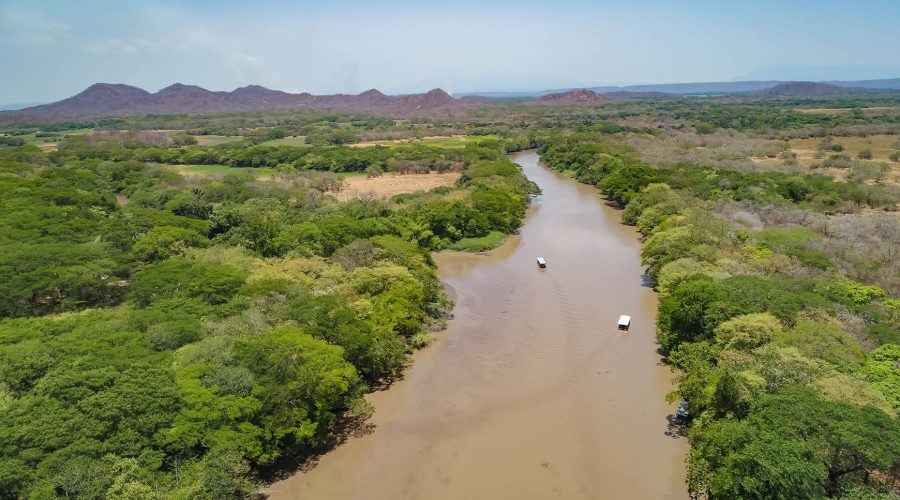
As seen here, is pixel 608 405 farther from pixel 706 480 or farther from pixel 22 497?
pixel 22 497

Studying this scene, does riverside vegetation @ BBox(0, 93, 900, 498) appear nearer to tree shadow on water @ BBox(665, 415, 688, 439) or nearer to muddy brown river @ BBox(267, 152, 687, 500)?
tree shadow on water @ BBox(665, 415, 688, 439)

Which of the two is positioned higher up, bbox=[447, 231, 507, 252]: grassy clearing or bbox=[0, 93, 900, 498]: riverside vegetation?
bbox=[0, 93, 900, 498]: riverside vegetation

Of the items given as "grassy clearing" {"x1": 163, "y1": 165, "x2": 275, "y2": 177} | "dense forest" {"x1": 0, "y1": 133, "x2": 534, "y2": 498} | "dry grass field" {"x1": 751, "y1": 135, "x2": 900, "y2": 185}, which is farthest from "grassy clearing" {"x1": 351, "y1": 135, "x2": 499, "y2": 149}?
"dense forest" {"x1": 0, "y1": 133, "x2": 534, "y2": 498}

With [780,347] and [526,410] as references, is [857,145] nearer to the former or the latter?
[780,347]

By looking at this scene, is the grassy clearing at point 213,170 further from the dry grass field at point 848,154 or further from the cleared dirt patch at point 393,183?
the dry grass field at point 848,154

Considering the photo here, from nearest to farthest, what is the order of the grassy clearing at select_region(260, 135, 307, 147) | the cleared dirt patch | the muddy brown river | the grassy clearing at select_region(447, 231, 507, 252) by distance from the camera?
the muddy brown river < the grassy clearing at select_region(447, 231, 507, 252) < the cleared dirt patch < the grassy clearing at select_region(260, 135, 307, 147)

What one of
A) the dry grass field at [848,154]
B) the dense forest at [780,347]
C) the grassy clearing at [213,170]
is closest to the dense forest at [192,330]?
the dense forest at [780,347]
